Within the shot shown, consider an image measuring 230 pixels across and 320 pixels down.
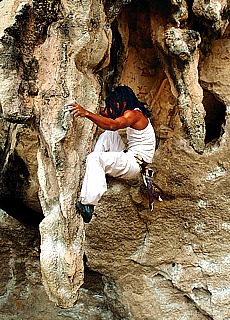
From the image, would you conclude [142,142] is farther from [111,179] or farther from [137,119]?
[111,179]

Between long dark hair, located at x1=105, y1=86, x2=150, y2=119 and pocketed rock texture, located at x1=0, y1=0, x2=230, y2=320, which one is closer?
pocketed rock texture, located at x1=0, y1=0, x2=230, y2=320

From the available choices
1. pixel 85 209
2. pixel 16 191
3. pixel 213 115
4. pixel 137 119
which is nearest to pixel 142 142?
pixel 137 119

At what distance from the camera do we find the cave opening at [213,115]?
148 inches

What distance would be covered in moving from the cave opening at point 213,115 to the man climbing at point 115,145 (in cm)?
74

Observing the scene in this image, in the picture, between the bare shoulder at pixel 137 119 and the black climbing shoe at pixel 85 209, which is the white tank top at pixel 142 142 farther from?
the black climbing shoe at pixel 85 209

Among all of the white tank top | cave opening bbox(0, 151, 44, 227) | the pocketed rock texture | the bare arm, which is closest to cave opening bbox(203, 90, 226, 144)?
the pocketed rock texture

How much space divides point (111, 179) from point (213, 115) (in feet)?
2.81

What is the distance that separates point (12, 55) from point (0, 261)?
2.38 metres

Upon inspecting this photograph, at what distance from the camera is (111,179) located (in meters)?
3.79

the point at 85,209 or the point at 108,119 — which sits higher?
the point at 108,119

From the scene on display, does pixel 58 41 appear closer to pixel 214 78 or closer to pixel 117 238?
pixel 214 78

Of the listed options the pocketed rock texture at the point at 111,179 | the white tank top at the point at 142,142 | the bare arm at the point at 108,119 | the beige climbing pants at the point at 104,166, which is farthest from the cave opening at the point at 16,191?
the bare arm at the point at 108,119

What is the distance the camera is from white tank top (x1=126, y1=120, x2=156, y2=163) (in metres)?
3.12

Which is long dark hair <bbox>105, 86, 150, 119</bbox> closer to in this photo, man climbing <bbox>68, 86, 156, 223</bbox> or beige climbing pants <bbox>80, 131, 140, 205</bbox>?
man climbing <bbox>68, 86, 156, 223</bbox>
